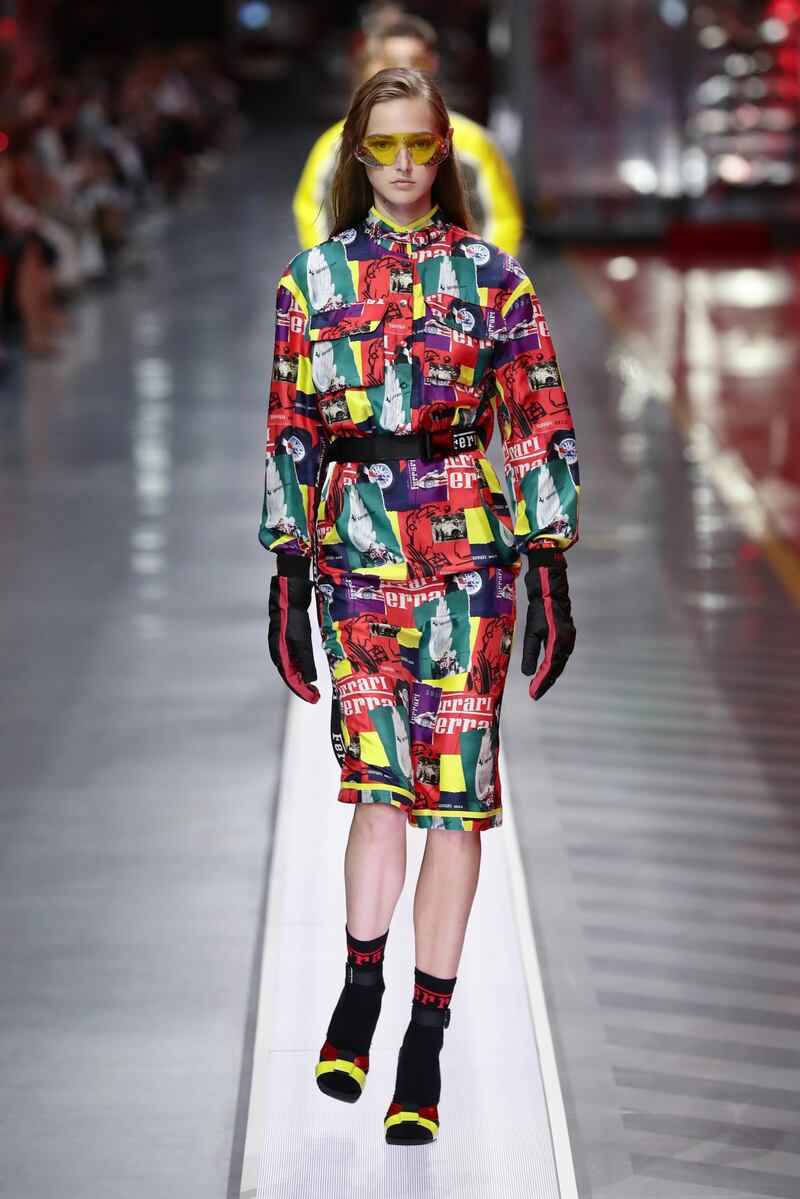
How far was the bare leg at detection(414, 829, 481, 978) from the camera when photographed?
8.52ft

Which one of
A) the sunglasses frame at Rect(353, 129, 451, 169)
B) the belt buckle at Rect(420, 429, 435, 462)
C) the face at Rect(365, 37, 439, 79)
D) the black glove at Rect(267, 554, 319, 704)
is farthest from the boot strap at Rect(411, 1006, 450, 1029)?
the face at Rect(365, 37, 439, 79)

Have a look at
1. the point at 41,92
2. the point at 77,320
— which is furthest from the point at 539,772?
the point at 41,92

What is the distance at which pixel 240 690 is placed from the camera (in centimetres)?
488

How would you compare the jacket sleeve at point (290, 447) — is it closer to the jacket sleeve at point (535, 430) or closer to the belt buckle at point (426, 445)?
the belt buckle at point (426, 445)

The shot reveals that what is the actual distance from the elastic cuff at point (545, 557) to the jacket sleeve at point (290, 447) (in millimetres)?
323

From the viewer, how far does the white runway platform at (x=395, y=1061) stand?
8.30ft

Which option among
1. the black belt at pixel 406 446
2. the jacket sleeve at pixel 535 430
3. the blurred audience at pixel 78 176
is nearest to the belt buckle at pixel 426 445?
the black belt at pixel 406 446

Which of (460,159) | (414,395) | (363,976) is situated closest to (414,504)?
(414,395)

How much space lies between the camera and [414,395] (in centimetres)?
248

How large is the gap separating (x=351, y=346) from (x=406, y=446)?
0.16 meters

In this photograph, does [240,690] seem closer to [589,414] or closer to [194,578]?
[194,578]

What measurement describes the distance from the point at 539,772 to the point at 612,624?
1218 mm

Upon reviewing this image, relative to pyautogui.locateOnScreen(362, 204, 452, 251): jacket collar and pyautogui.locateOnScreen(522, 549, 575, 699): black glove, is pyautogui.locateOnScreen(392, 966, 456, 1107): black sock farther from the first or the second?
pyautogui.locateOnScreen(362, 204, 452, 251): jacket collar

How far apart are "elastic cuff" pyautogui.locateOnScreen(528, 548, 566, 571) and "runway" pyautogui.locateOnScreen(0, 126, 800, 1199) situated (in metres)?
0.82
